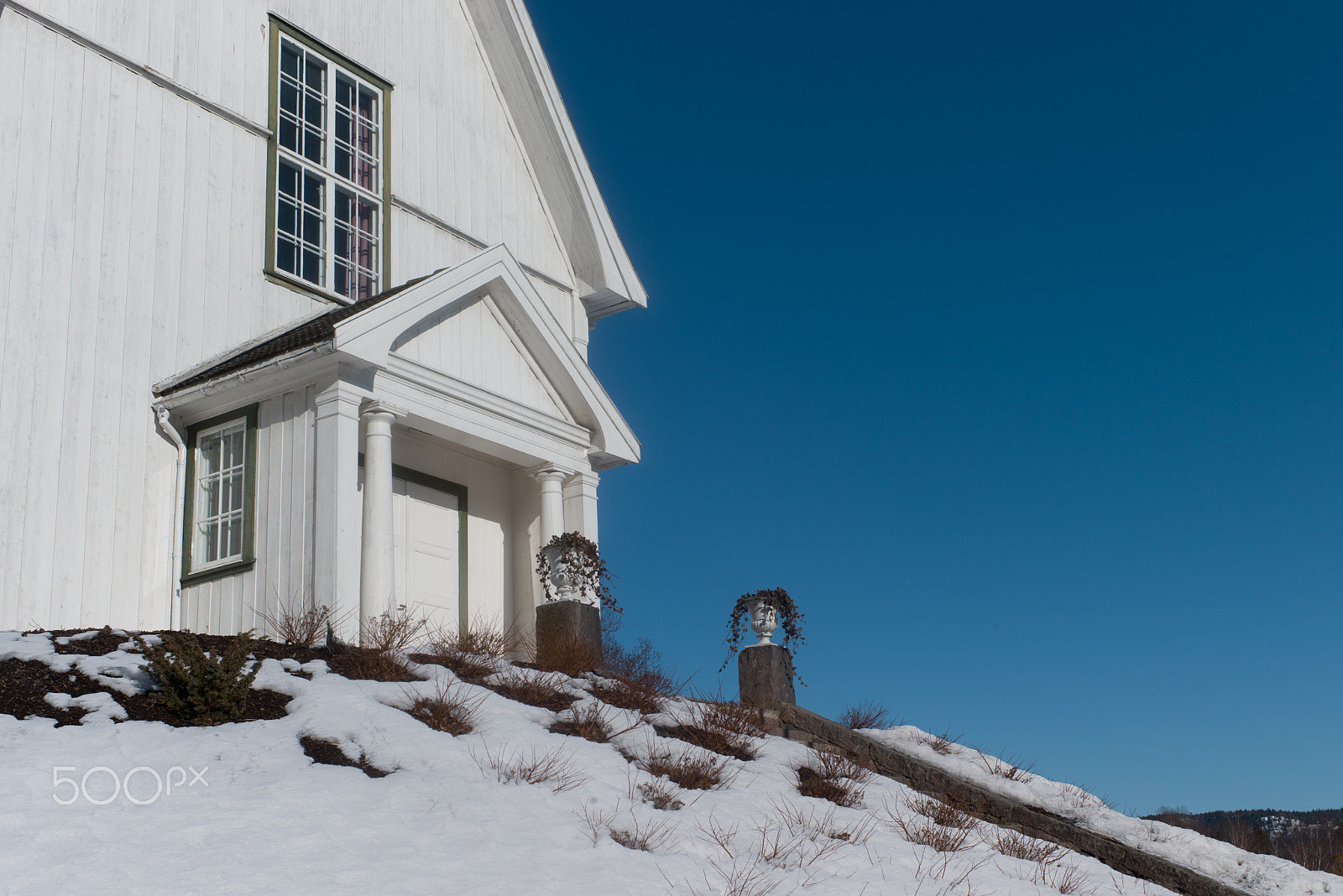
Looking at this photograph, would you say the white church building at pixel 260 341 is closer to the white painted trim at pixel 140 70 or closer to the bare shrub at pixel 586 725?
the white painted trim at pixel 140 70

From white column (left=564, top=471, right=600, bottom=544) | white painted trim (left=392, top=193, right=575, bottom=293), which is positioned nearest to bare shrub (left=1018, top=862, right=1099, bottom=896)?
white column (left=564, top=471, right=600, bottom=544)

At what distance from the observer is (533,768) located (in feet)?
22.0

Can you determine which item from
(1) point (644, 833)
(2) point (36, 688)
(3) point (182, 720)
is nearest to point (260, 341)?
(2) point (36, 688)

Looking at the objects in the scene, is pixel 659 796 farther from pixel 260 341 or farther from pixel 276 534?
pixel 260 341

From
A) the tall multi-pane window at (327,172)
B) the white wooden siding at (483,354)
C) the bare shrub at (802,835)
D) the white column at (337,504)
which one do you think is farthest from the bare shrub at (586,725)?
the tall multi-pane window at (327,172)

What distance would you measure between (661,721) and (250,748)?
3211mm

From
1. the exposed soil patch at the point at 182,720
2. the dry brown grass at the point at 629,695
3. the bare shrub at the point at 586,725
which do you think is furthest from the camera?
the dry brown grass at the point at 629,695

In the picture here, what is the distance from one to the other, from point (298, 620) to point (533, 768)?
3.96 meters

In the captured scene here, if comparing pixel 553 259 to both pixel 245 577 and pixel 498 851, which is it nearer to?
pixel 245 577

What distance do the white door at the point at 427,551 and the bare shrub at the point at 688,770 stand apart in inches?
210

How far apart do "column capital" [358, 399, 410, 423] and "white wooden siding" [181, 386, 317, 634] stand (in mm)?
460

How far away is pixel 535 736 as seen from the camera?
745cm

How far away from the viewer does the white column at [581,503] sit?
523 inches
